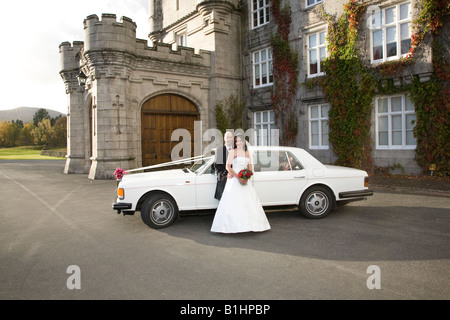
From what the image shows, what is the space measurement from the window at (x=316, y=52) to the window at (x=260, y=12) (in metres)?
2.97

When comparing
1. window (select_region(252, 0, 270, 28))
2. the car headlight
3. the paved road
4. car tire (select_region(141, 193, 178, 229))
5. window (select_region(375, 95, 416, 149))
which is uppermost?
window (select_region(252, 0, 270, 28))

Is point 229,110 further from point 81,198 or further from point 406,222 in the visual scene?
point 406,222

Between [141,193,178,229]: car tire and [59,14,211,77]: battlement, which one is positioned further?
[59,14,211,77]: battlement

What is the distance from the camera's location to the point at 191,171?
691 centimetres

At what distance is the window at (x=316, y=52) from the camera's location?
49.3 feet

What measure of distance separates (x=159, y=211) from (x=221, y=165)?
4.77ft

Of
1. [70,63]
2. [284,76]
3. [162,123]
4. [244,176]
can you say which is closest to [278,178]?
[244,176]

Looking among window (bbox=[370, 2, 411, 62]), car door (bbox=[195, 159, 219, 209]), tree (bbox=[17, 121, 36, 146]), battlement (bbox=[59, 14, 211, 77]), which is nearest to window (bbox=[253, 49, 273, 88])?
battlement (bbox=[59, 14, 211, 77])

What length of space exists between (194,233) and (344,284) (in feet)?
9.58

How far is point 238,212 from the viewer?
5.71 meters

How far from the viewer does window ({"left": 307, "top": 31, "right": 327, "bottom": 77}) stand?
15.0 meters

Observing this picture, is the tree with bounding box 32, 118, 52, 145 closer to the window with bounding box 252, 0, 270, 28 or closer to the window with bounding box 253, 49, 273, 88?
the window with bounding box 253, 49, 273, 88

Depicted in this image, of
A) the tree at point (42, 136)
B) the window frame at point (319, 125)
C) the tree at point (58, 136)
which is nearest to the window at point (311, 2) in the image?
the window frame at point (319, 125)

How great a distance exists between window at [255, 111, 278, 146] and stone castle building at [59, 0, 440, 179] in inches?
2.2
